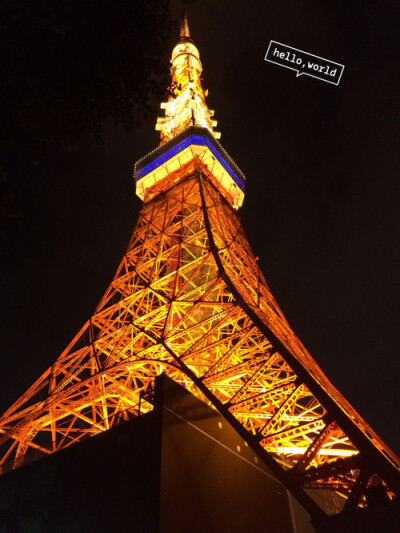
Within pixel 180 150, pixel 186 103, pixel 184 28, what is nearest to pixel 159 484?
pixel 180 150

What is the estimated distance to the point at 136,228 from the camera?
18.0 metres

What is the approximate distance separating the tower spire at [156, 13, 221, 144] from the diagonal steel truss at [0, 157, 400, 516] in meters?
4.29

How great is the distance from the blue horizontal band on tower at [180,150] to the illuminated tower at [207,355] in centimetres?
7

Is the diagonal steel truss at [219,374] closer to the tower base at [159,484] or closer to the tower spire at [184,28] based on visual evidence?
the tower base at [159,484]

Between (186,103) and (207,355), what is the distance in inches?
638

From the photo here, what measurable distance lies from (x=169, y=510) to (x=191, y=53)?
28.1 meters

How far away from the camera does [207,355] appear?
1238cm

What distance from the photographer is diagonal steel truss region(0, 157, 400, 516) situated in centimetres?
667

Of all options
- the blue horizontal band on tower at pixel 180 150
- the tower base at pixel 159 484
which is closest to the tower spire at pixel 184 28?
the blue horizontal band on tower at pixel 180 150

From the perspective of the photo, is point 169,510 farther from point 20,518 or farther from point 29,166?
point 29,166

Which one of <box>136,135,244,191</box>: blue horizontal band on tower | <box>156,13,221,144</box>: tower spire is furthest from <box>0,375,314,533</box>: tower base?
<box>156,13,221,144</box>: tower spire

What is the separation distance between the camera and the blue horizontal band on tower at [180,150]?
1881cm

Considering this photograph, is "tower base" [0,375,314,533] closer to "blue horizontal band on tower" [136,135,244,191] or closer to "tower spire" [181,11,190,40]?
"blue horizontal band on tower" [136,135,244,191]

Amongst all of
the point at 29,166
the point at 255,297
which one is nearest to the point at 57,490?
the point at 29,166
